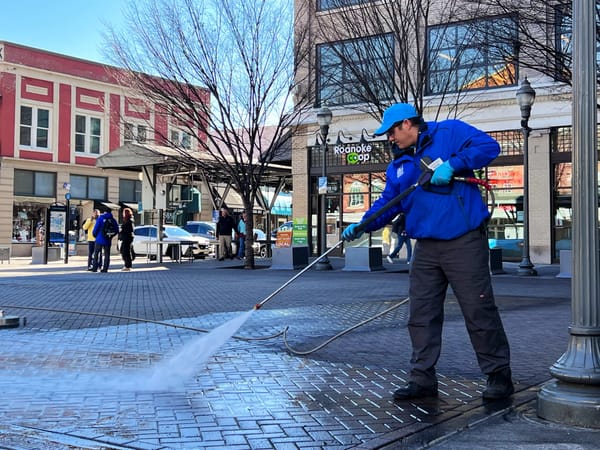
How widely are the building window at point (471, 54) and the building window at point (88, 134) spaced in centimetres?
2851

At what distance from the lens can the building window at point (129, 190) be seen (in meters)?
46.0

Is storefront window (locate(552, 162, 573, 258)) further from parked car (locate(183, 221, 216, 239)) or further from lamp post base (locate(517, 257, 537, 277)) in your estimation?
parked car (locate(183, 221, 216, 239))

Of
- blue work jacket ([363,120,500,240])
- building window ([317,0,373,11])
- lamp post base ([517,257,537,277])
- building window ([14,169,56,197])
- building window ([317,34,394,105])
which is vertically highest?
building window ([317,0,373,11])

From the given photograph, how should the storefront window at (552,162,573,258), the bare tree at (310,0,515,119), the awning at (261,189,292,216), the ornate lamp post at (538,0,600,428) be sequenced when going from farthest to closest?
the awning at (261,189,292,216)
the storefront window at (552,162,573,258)
the bare tree at (310,0,515,119)
the ornate lamp post at (538,0,600,428)

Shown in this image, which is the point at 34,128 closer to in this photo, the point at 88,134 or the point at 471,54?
the point at 88,134

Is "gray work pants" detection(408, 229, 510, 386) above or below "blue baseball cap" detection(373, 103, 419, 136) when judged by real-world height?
below

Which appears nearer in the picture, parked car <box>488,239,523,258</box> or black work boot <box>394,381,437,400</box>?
black work boot <box>394,381,437,400</box>

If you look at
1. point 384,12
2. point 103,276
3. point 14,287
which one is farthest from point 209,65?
point 14,287

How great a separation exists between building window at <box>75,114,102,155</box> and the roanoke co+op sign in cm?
2318

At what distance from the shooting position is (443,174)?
13.8 ft

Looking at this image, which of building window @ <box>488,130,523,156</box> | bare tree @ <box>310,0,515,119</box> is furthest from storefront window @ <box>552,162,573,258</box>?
bare tree @ <box>310,0,515,119</box>

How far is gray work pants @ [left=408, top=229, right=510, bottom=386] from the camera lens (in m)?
4.37

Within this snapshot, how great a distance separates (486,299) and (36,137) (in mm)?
40643

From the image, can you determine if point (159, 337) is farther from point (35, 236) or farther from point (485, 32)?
point (35, 236)
